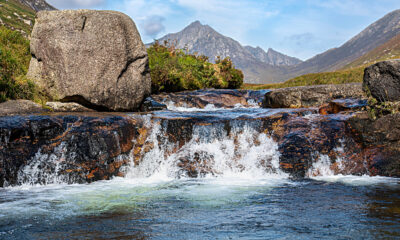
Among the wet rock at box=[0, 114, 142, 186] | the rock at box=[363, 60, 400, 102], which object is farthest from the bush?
the rock at box=[363, 60, 400, 102]

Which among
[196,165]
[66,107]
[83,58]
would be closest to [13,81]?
[66,107]

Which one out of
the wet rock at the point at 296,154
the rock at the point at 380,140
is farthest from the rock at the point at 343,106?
the wet rock at the point at 296,154

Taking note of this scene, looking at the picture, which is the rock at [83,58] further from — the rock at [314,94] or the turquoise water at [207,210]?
the rock at [314,94]

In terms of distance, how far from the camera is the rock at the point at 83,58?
12102 millimetres

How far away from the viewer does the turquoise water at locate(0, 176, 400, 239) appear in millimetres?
4285

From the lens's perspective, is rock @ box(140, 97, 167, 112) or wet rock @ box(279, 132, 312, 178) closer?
wet rock @ box(279, 132, 312, 178)

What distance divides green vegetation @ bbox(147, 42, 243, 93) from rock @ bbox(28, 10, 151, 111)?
6.26 meters

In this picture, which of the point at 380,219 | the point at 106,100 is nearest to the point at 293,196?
the point at 380,219

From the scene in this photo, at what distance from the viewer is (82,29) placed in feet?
40.6

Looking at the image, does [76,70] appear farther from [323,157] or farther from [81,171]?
[323,157]

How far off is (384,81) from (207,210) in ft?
26.2

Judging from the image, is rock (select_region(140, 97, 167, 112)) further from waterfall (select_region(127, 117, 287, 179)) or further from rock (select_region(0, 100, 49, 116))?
waterfall (select_region(127, 117, 287, 179))

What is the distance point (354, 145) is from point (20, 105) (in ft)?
35.0

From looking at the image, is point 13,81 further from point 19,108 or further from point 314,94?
point 314,94
